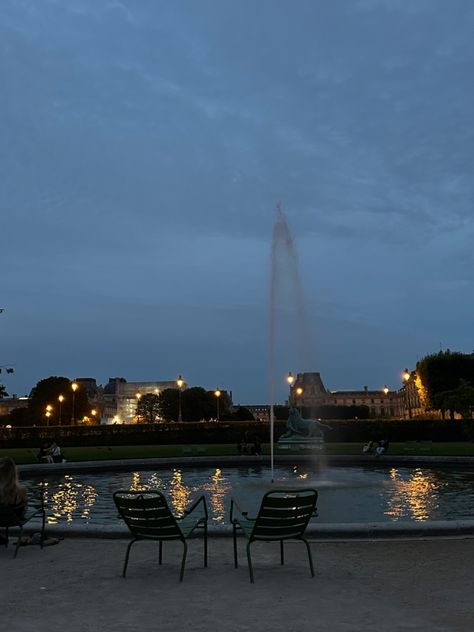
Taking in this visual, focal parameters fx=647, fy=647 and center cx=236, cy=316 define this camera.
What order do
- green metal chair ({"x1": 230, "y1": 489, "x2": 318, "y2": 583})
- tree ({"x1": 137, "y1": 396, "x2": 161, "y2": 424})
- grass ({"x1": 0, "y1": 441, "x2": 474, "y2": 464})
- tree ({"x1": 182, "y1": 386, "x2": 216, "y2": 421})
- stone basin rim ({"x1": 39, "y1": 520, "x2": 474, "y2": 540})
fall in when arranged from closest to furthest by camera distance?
green metal chair ({"x1": 230, "y1": 489, "x2": 318, "y2": 583}) → stone basin rim ({"x1": 39, "y1": 520, "x2": 474, "y2": 540}) → grass ({"x1": 0, "y1": 441, "x2": 474, "y2": 464}) → tree ({"x1": 182, "y1": 386, "x2": 216, "y2": 421}) → tree ({"x1": 137, "y1": 396, "x2": 161, "y2": 424})

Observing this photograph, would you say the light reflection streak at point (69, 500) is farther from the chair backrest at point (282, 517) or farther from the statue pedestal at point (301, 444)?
the statue pedestal at point (301, 444)

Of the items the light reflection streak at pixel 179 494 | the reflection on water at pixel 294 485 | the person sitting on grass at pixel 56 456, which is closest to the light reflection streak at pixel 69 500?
the reflection on water at pixel 294 485

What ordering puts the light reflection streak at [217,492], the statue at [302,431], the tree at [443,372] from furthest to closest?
1. the tree at [443,372]
2. the statue at [302,431]
3. the light reflection streak at [217,492]

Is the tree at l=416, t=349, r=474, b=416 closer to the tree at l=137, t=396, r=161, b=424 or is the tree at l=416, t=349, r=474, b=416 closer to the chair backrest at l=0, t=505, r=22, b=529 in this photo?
the chair backrest at l=0, t=505, r=22, b=529

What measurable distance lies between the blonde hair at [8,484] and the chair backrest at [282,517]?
384 centimetres

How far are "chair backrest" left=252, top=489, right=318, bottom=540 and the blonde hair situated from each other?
3838 mm

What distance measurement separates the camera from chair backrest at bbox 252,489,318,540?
799 cm

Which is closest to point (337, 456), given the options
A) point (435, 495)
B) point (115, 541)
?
point (435, 495)

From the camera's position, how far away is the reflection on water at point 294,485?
15.0 meters

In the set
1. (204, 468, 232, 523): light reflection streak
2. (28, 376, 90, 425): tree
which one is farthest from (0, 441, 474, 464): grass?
(28, 376, 90, 425): tree

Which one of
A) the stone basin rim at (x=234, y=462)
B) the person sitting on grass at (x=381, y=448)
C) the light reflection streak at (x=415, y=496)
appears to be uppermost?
the person sitting on grass at (x=381, y=448)

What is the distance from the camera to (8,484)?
9.57 meters

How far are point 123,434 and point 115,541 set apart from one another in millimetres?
46295

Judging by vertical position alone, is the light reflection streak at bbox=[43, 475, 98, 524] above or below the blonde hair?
below
